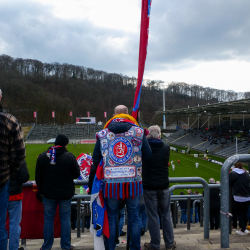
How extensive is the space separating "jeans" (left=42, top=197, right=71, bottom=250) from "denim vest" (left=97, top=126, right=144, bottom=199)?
93 centimetres

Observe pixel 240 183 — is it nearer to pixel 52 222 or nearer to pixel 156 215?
pixel 156 215

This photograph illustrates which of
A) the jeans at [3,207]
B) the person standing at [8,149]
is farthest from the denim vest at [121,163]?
the jeans at [3,207]

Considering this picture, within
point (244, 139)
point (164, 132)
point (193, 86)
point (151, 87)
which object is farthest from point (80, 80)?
point (244, 139)

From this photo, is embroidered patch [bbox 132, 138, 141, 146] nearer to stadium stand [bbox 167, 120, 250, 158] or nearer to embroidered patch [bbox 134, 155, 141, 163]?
embroidered patch [bbox 134, 155, 141, 163]

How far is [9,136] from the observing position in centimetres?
197

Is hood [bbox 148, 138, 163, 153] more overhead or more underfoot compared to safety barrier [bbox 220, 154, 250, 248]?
more overhead

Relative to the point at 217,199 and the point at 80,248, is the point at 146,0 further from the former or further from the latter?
the point at 217,199

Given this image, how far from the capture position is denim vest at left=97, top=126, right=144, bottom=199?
2.51m

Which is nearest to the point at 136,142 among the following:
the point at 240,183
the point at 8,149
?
the point at 8,149

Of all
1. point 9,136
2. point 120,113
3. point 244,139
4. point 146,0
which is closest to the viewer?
point 9,136

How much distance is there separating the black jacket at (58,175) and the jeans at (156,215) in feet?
3.41

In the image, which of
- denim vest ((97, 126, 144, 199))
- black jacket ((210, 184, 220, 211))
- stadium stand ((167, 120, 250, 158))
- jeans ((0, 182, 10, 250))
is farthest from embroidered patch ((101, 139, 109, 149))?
stadium stand ((167, 120, 250, 158))

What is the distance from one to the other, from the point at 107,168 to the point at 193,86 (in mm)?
124160

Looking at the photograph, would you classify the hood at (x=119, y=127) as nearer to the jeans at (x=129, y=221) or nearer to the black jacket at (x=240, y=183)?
the jeans at (x=129, y=221)
